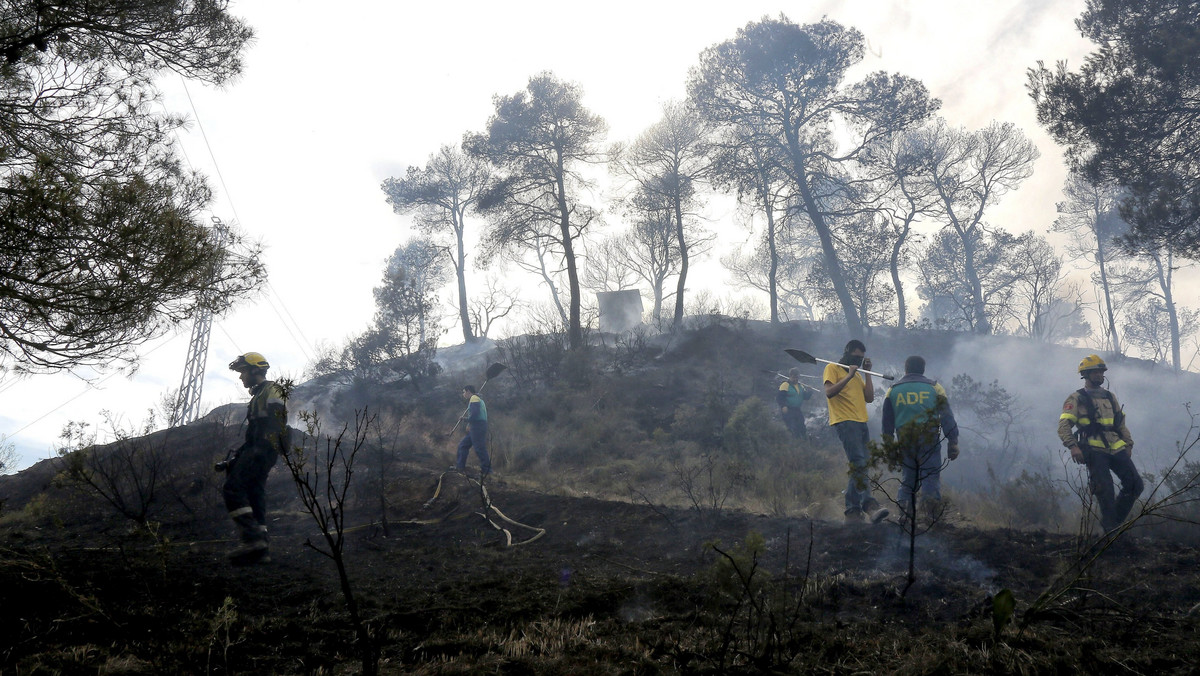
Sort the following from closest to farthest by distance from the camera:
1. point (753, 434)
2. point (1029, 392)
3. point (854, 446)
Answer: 1. point (854, 446)
2. point (753, 434)
3. point (1029, 392)

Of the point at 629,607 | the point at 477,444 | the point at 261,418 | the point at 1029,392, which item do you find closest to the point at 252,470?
the point at 261,418

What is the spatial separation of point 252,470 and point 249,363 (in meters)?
1.13

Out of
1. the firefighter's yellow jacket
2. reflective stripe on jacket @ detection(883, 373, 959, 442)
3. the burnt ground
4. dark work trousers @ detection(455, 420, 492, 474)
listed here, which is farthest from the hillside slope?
reflective stripe on jacket @ detection(883, 373, 959, 442)

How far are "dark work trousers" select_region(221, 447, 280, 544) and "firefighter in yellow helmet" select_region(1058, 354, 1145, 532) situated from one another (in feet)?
25.3

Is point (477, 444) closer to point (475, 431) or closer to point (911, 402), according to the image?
point (475, 431)

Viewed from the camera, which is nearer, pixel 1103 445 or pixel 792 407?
pixel 1103 445

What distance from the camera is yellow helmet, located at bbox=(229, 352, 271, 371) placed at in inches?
234

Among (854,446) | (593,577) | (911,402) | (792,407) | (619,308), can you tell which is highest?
(619,308)

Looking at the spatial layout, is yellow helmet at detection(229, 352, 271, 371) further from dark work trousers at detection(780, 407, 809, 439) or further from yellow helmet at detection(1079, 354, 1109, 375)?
dark work trousers at detection(780, 407, 809, 439)

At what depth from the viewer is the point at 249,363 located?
598 cm

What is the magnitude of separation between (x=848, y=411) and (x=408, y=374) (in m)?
15.5

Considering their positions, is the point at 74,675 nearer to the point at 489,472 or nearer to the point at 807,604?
the point at 807,604

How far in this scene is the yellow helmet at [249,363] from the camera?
19.5ft

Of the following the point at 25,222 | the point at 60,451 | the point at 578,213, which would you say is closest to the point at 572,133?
the point at 578,213
